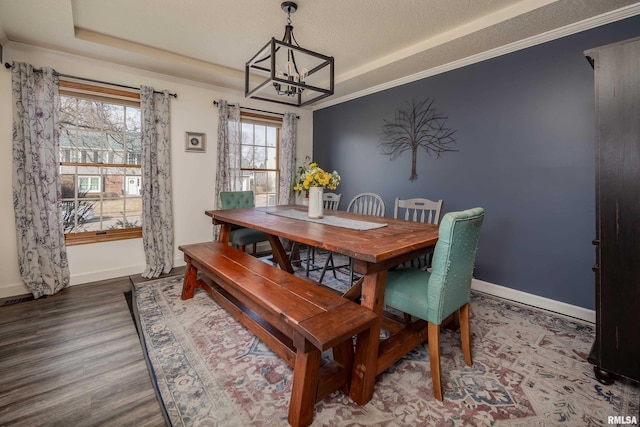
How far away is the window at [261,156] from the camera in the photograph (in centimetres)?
449

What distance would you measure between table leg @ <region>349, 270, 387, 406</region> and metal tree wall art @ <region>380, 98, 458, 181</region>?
7.71 feet

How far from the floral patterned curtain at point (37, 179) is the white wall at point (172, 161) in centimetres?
12

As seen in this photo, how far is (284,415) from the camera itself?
56.0 inches

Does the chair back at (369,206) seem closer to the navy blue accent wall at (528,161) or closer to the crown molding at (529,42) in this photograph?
the navy blue accent wall at (528,161)

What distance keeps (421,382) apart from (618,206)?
144 centimetres

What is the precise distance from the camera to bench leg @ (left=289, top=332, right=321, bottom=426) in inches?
51.8

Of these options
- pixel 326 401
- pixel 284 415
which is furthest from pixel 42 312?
pixel 326 401

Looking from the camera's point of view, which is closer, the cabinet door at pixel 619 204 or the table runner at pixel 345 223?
the cabinet door at pixel 619 204

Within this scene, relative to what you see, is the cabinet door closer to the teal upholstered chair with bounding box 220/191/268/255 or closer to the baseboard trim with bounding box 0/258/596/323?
the baseboard trim with bounding box 0/258/596/323

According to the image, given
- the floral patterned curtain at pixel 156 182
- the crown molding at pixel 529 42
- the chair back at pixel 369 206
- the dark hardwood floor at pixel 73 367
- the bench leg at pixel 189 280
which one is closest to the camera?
the dark hardwood floor at pixel 73 367

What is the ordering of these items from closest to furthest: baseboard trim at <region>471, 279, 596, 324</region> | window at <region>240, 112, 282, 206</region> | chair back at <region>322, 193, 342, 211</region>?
1. baseboard trim at <region>471, 279, 596, 324</region>
2. chair back at <region>322, 193, 342, 211</region>
3. window at <region>240, 112, 282, 206</region>

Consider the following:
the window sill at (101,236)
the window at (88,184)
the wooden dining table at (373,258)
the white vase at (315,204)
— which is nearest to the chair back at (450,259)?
the wooden dining table at (373,258)

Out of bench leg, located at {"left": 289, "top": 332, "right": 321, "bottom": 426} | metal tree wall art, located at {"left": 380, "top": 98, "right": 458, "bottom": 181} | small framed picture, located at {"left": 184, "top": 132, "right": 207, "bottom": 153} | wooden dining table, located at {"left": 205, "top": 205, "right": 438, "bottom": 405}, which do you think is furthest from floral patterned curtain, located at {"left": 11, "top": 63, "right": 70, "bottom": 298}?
metal tree wall art, located at {"left": 380, "top": 98, "right": 458, "bottom": 181}
